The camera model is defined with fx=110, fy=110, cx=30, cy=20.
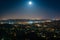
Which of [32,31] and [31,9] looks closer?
[32,31]

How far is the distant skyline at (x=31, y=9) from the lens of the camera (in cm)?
163

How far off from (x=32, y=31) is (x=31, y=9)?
0.38 metres

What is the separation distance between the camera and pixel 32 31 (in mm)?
1465

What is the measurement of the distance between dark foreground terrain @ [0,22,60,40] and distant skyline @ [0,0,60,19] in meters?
0.19

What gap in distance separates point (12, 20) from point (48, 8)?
569mm

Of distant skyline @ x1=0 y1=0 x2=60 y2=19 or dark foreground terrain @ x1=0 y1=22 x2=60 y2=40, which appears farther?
distant skyline @ x1=0 y1=0 x2=60 y2=19

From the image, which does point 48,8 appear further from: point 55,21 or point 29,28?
point 29,28

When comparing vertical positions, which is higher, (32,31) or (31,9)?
(31,9)

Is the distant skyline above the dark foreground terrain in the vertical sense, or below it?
above

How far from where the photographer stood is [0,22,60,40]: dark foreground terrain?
1.46m

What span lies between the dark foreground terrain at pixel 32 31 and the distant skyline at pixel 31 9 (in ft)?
0.64

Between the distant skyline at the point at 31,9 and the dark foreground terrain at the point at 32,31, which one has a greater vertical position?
the distant skyline at the point at 31,9

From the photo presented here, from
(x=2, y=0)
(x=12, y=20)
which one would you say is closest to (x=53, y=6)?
(x=12, y=20)

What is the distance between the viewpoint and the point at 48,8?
5.42 feet
